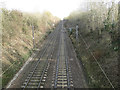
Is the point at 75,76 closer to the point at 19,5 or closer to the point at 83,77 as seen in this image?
the point at 83,77

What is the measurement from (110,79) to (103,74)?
979mm

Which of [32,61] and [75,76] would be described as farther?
[32,61]

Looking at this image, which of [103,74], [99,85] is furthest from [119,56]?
[99,85]

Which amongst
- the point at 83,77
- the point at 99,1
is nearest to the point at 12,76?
the point at 83,77

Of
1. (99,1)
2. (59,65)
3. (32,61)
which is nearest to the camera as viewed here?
(59,65)

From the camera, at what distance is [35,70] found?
12492mm

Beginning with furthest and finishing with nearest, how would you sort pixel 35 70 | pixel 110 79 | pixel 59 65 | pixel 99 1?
pixel 99 1 → pixel 59 65 → pixel 35 70 → pixel 110 79

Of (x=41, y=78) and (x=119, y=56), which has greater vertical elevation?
(x=119, y=56)

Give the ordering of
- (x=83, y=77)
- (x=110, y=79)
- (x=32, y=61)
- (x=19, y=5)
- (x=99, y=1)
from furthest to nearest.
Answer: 1. (x=19, y=5)
2. (x=99, y=1)
3. (x=32, y=61)
4. (x=83, y=77)
5. (x=110, y=79)

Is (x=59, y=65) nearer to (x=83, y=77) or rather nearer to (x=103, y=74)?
(x=83, y=77)

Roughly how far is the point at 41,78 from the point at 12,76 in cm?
289

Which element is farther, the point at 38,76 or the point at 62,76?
the point at 38,76

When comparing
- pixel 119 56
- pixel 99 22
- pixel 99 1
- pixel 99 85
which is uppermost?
pixel 99 1

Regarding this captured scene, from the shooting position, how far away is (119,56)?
10609 millimetres
